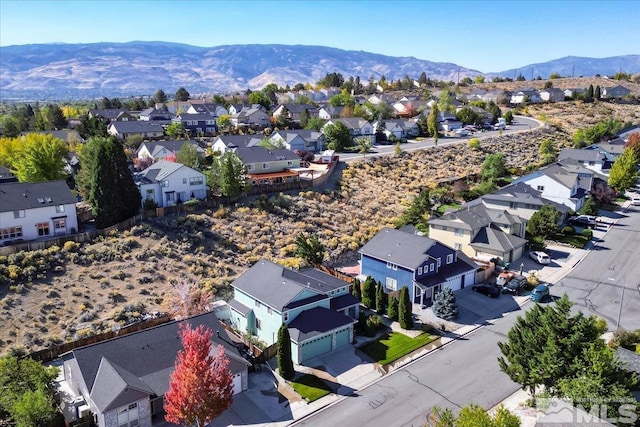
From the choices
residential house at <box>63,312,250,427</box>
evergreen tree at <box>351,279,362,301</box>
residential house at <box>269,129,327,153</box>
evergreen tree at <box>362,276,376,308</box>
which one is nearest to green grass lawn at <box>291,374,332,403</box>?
residential house at <box>63,312,250,427</box>

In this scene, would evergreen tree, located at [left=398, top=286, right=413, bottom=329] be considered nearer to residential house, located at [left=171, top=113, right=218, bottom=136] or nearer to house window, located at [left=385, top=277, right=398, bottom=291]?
house window, located at [left=385, top=277, right=398, bottom=291]

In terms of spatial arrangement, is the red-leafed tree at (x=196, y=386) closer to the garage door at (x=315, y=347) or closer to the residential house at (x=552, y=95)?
the garage door at (x=315, y=347)

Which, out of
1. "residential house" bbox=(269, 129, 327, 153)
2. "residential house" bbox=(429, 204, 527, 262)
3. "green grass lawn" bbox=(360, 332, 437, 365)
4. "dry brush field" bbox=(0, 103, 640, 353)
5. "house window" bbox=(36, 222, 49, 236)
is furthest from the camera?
"residential house" bbox=(269, 129, 327, 153)

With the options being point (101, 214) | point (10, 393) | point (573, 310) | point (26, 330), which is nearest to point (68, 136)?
point (101, 214)

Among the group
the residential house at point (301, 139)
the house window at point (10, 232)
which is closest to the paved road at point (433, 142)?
the residential house at point (301, 139)

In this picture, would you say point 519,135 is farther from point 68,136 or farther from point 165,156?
point 68,136

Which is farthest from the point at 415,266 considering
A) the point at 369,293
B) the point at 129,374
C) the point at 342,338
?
the point at 129,374
